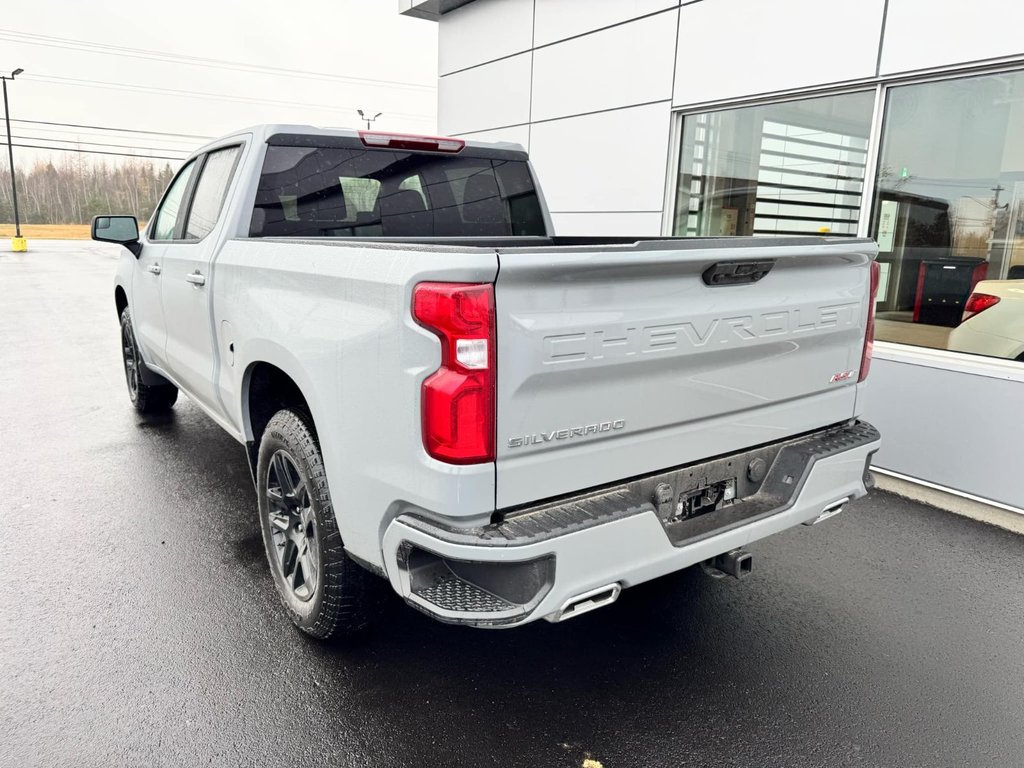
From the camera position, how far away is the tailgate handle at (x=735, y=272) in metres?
2.39

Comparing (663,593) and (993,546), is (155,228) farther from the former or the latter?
(993,546)

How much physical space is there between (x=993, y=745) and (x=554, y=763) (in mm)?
1544

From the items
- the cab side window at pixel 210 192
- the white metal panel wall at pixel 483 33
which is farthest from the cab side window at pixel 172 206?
the white metal panel wall at pixel 483 33

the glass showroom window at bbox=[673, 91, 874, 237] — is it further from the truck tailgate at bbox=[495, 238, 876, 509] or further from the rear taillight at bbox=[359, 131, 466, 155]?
the rear taillight at bbox=[359, 131, 466, 155]

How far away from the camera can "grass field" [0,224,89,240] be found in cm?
4647

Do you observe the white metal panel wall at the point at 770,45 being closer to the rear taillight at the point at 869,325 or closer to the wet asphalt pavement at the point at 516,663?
the rear taillight at the point at 869,325

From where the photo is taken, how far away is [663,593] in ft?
11.5

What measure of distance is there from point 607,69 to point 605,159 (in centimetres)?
91

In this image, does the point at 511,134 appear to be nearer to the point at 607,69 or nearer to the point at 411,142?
the point at 607,69

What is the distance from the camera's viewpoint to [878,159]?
5.29 meters

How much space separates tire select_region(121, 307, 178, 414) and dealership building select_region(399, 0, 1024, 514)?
470 centimetres

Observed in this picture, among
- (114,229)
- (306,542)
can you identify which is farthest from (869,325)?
(114,229)

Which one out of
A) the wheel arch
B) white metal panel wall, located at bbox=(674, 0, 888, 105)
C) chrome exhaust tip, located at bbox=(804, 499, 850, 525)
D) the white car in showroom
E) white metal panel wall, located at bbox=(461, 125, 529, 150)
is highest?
white metal panel wall, located at bbox=(674, 0, 888, 105)

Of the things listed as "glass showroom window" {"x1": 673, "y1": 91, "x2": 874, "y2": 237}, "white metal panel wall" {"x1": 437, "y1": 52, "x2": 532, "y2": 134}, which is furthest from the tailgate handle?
"white metal panel wall" {"x1": 437, "y1": 52, "x2": 532, "y2": 134}
